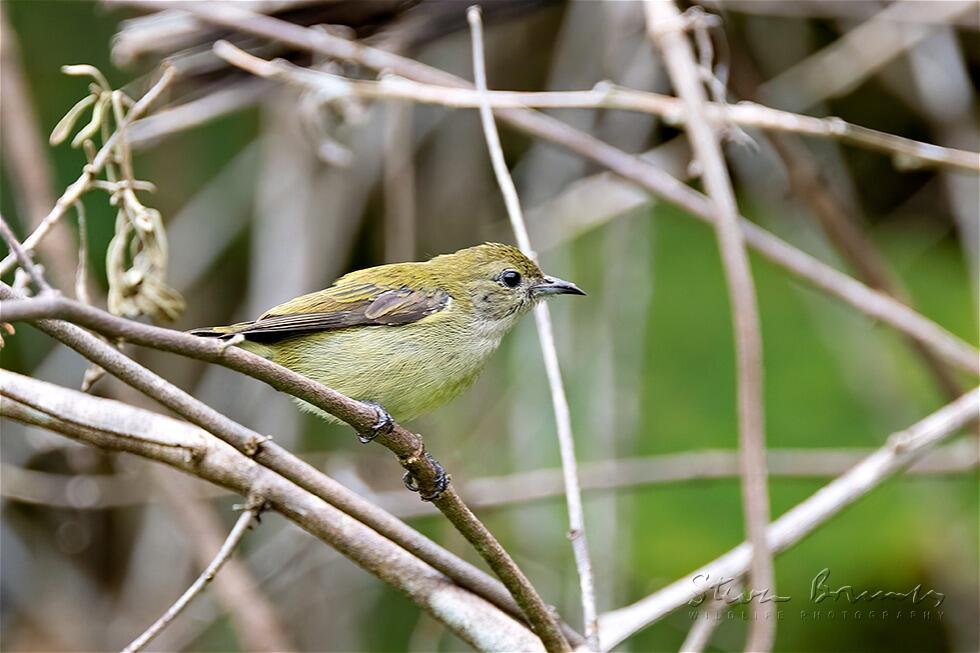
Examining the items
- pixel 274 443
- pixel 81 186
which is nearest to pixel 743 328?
pixel 274 443

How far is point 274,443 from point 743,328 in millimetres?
1142

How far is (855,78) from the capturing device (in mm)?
4895

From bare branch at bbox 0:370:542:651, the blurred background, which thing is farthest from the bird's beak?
bare branch at bbox 0:370:542:651

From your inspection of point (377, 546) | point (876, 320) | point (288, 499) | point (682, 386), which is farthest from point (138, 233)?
point (682, 386)

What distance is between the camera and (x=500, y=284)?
11.6 feet

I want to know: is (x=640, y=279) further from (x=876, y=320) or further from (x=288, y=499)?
(x=288, y=499)

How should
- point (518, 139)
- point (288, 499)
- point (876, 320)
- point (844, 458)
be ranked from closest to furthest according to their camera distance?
point (288, 499)
point (876, 320)
point (844, 458)
point (518, 139)

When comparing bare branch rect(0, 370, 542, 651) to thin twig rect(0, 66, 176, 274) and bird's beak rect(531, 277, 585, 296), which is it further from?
bird's beak rect(531, 277, 585, 296)

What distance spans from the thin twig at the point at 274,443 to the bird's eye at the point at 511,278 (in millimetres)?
1186

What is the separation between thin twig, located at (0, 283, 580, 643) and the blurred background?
1.78 m

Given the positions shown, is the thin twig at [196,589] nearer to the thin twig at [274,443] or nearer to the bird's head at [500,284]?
the thin twig at [274,443]

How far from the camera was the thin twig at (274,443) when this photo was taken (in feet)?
5.03

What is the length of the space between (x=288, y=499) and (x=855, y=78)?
3.52 metres

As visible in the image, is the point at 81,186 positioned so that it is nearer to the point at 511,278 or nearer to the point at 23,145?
the point at 511,278
